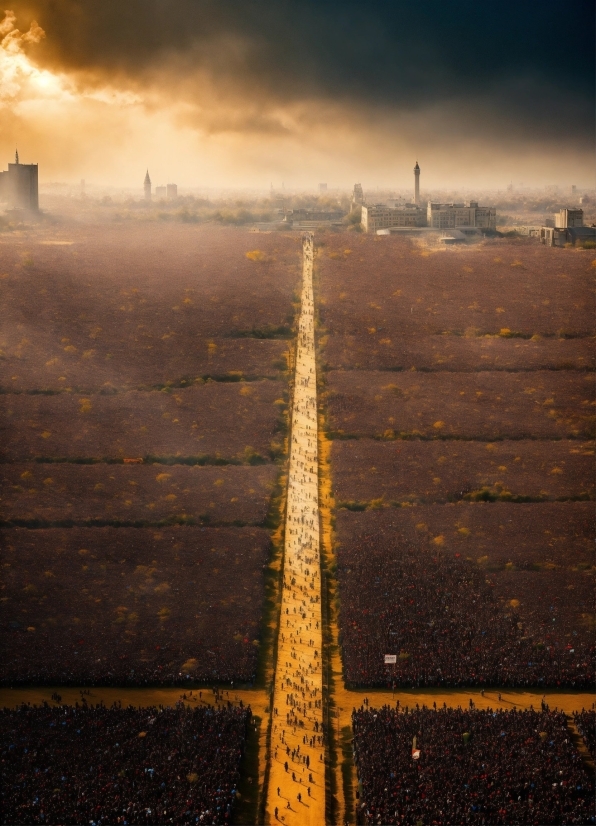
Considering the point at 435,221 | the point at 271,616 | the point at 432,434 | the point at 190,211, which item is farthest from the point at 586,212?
the point at 271,616

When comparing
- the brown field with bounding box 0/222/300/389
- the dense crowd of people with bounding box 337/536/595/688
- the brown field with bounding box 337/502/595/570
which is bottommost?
the dense crowd of people with bounding box 337/536/595/688

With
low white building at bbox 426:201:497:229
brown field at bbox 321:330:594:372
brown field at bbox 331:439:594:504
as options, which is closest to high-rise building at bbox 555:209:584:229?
low white building at bbox 426:201:497:229

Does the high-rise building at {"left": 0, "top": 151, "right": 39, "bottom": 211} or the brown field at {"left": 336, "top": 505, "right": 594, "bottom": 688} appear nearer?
the brown field at {"left": 336, "top": 505, "right": 594, "bottom": 688}

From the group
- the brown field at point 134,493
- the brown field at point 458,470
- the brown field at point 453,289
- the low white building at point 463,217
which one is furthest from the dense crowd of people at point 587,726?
the low white building at point 463,217

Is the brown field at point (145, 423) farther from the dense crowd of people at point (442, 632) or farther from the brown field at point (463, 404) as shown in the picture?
the dense crowd of people at point (442, 632)

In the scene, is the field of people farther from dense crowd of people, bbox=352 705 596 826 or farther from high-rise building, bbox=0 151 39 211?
high-rise building, bbox=0 151 39 211
